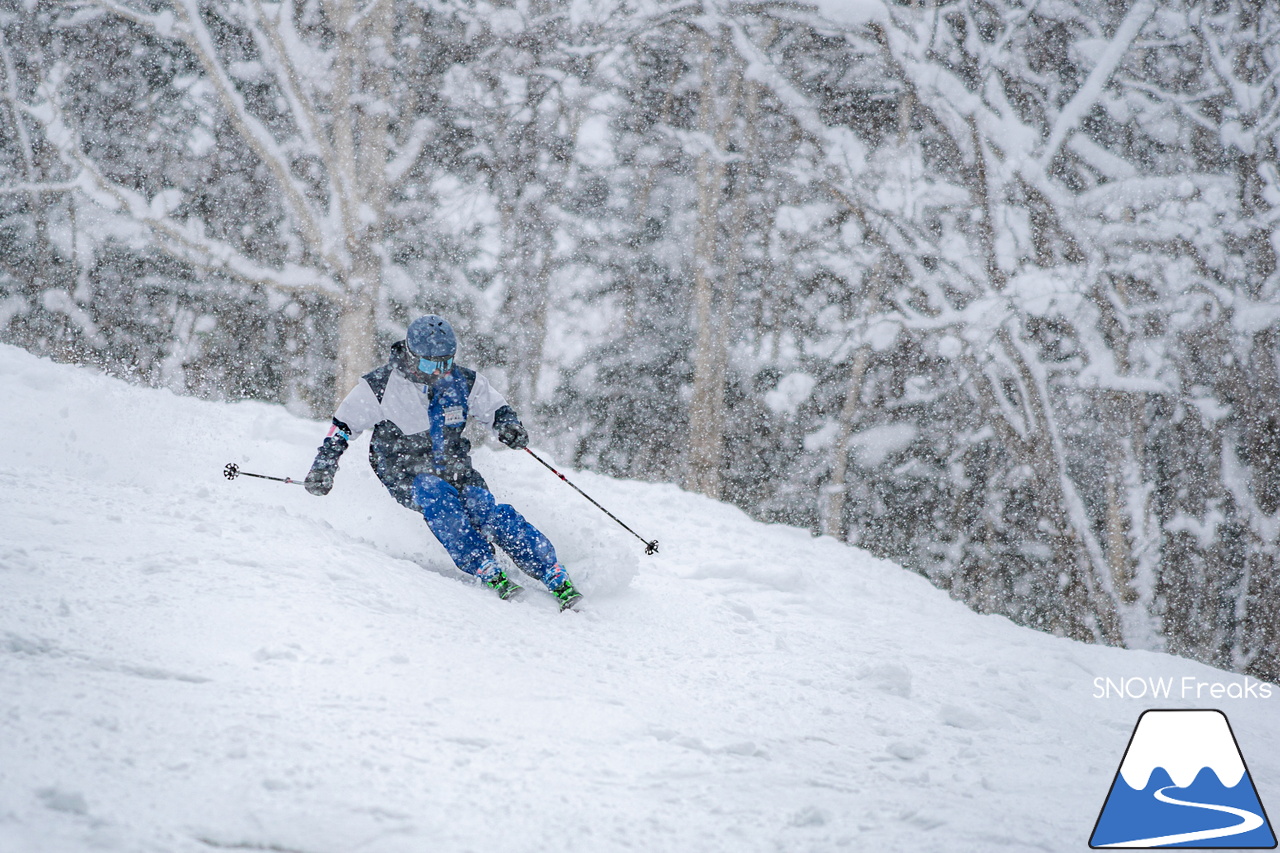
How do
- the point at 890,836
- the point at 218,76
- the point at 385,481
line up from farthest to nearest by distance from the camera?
the point at 218,76
the point at 385,481
the point at 890,836

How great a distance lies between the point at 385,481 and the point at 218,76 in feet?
28.7

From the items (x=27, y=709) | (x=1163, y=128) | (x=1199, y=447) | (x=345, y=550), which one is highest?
(x=1163, y=128)

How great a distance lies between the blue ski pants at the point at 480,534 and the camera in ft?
14.9

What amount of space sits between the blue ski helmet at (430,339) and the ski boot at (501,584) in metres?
1.22

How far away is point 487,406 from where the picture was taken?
5.02 meters

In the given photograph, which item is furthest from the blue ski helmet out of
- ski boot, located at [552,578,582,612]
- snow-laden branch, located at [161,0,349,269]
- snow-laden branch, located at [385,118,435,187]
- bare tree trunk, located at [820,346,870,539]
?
bare tree trunk, located at [820,346,870,539]

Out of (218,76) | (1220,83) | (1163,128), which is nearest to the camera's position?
(1220,83)

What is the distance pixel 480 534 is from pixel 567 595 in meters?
0.61

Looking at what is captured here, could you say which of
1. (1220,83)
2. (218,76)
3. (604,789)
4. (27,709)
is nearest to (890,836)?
(604,789)

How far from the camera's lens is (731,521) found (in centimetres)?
693

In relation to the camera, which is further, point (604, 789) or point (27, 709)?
point (604, 789)

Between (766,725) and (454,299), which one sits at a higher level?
(454,299)

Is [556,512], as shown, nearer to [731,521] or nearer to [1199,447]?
[731,521]

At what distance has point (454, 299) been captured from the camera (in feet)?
45.4
